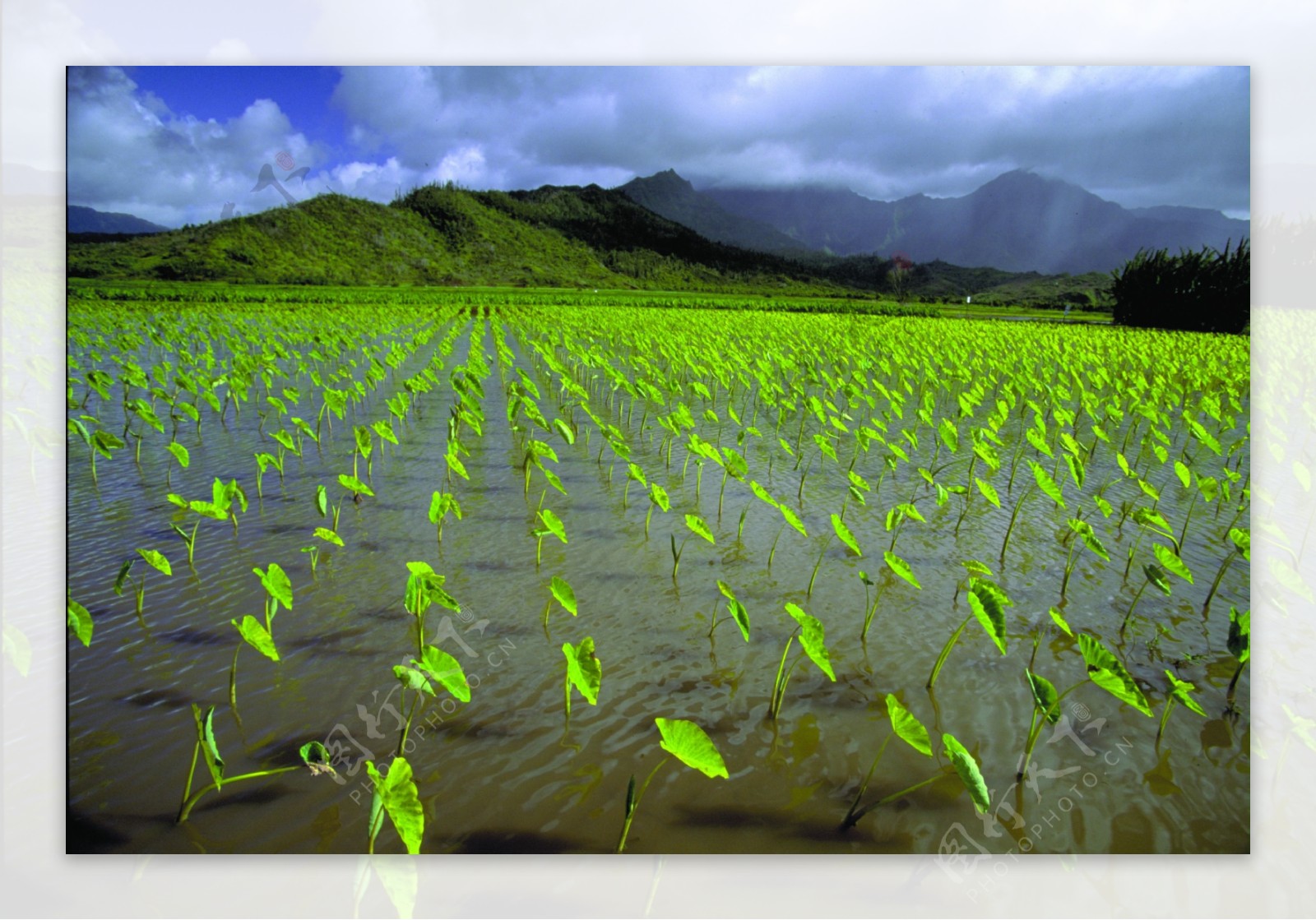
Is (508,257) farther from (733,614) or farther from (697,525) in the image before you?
(733,614)

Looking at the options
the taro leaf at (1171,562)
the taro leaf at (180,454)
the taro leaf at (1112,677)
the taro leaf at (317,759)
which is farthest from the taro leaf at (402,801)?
the taro leaf at (180,454)

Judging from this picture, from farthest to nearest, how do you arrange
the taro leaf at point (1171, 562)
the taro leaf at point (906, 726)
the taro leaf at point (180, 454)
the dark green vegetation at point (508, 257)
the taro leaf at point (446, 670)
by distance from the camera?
the dark green vegetation at point (508, 257)
the taro leaf at point (180, 454)
the taro leaf at point (1171, 562)
the taro leaf at point (446, 670)
the taro leaf at point (906, 726)

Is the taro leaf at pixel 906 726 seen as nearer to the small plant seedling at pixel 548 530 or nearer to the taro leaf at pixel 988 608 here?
the taro leaf at pixel 988 608

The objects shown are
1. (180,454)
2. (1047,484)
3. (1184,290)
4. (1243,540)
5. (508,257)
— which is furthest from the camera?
(508,257)

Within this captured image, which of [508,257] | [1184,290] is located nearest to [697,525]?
[1184,290]

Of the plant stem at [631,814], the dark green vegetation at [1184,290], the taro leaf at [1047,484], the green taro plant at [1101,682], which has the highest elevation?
the dark green vegetation at [1184,290]
